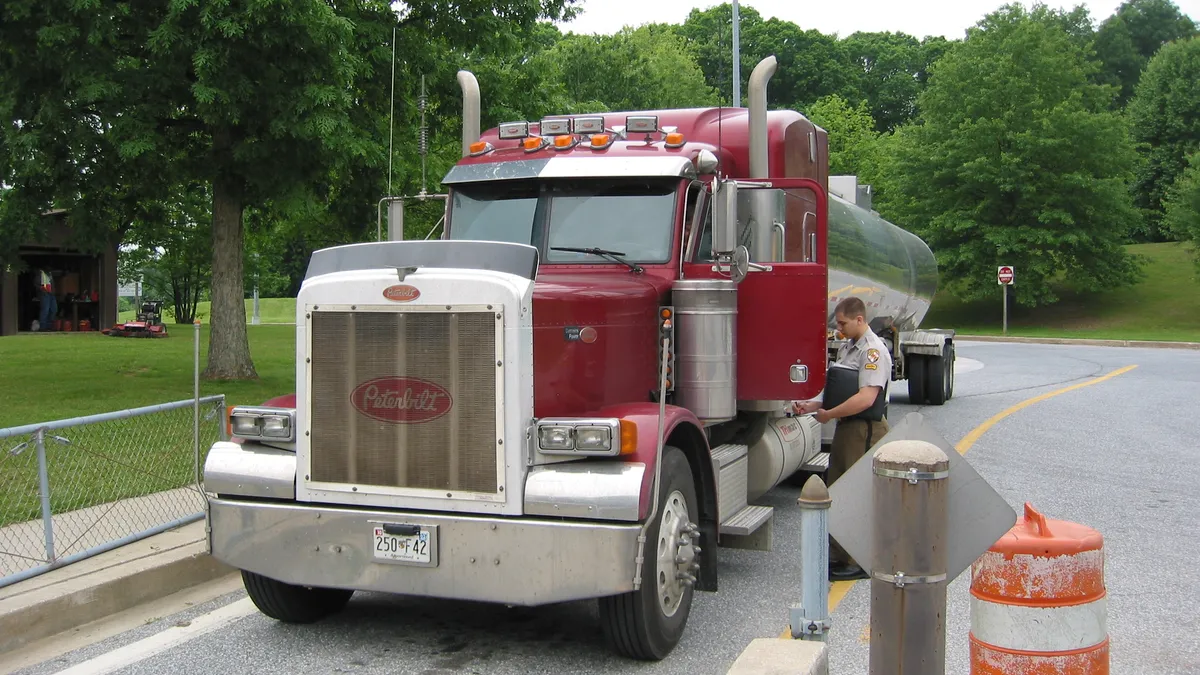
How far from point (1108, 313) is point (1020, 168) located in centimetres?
691

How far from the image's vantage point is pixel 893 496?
12.8ft

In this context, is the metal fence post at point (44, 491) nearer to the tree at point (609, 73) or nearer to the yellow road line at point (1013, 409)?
the yellow road line at point (1013, 409)

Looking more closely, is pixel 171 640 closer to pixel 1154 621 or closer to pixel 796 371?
pixel 796 371

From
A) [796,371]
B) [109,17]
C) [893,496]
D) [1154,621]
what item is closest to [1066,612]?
[893,496]

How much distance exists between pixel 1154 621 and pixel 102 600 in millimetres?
5718

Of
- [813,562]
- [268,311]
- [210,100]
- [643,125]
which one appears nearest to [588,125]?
→ [643,125]

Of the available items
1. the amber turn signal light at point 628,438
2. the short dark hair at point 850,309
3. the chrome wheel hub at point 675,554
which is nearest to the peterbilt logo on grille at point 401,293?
the amber turn signal light at point 628,438

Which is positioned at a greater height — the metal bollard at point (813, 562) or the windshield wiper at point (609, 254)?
the windshield wiper at point (609, 254)

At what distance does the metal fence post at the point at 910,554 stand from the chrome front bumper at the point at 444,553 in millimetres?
1345

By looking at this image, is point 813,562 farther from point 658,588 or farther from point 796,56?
point 796,56

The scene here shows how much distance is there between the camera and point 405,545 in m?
5.22

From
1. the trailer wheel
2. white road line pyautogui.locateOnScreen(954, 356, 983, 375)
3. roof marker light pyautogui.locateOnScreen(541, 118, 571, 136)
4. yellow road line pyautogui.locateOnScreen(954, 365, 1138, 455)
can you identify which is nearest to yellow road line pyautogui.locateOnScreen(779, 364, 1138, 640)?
yellow road line pyautogui.locateOnScreen(954, 365, 1138, 455)

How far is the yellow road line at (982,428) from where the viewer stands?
6511 millimetres

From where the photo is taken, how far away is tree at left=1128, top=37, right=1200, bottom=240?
61.6 metres
